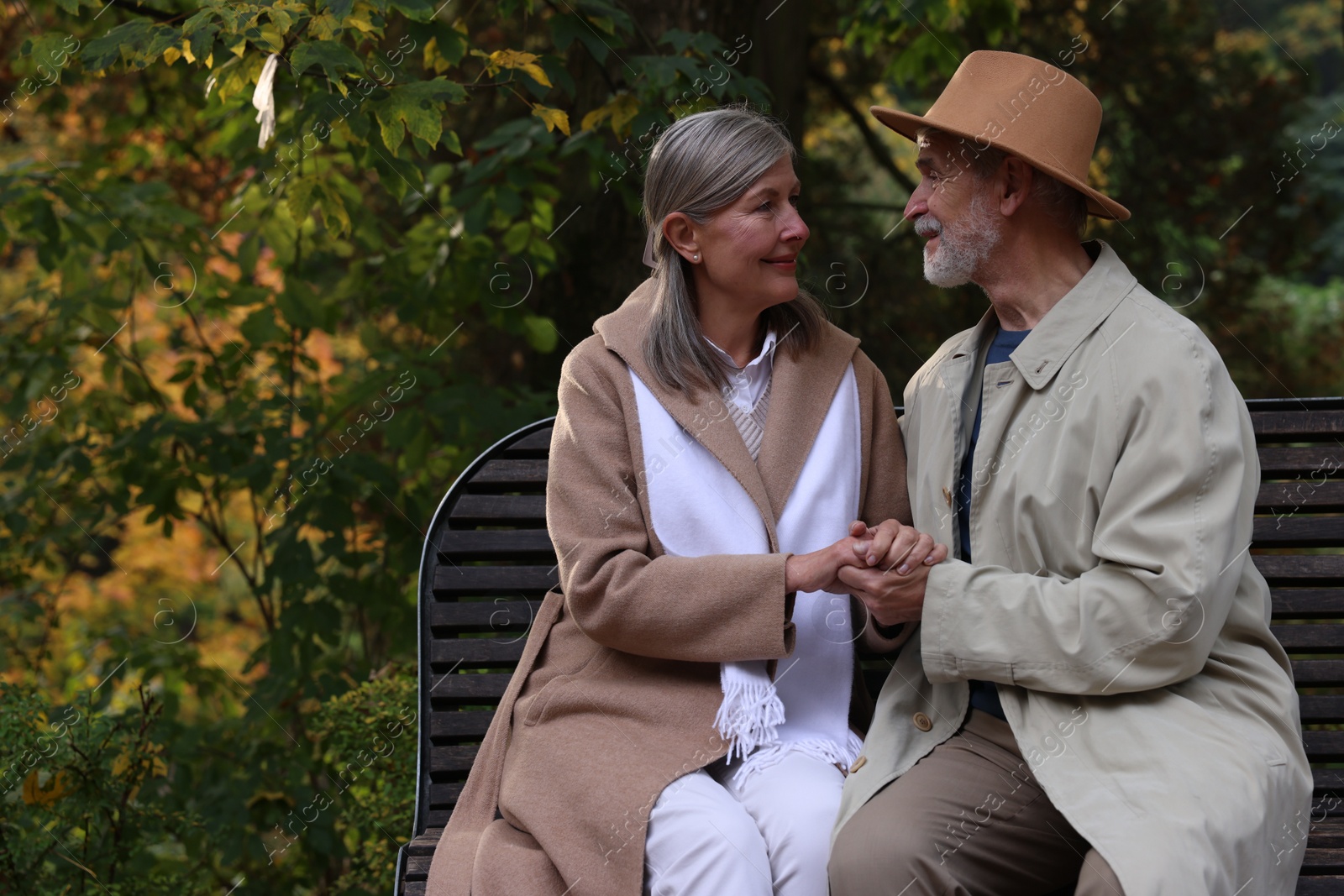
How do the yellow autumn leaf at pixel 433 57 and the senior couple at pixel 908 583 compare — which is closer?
the senior couple at pixel 908 583

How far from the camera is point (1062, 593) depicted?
2402 millimetres

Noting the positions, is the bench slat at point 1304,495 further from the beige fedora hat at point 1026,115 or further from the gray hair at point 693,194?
the gray hair at point 693,194

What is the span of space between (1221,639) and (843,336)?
104cm

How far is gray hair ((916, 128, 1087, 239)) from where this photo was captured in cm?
271

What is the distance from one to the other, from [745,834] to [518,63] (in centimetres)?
217

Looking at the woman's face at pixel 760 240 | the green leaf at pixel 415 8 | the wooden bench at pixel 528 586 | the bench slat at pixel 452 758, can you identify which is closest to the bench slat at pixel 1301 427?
the wooden bench at pixel 528 586

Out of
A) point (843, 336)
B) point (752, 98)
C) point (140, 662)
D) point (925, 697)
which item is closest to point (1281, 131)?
point (752, 98)

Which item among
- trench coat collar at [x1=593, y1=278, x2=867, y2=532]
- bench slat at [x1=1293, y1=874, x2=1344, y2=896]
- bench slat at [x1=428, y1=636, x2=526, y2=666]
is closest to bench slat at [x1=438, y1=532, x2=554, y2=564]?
bench slat at [x1=428, y1=636, x2=526, y2=666]

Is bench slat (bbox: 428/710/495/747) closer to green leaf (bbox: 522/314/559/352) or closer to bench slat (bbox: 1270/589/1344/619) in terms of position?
green leaf (bbox: 522/314/559/352)

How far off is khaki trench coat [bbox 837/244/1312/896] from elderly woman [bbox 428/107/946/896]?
0.18 metres

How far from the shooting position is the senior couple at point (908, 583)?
7.66ft

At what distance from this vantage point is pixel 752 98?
398 cm

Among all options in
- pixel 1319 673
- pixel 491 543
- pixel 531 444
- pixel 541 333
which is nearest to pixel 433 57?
pixel 541 333

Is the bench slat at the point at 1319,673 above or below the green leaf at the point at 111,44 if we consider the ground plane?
below
